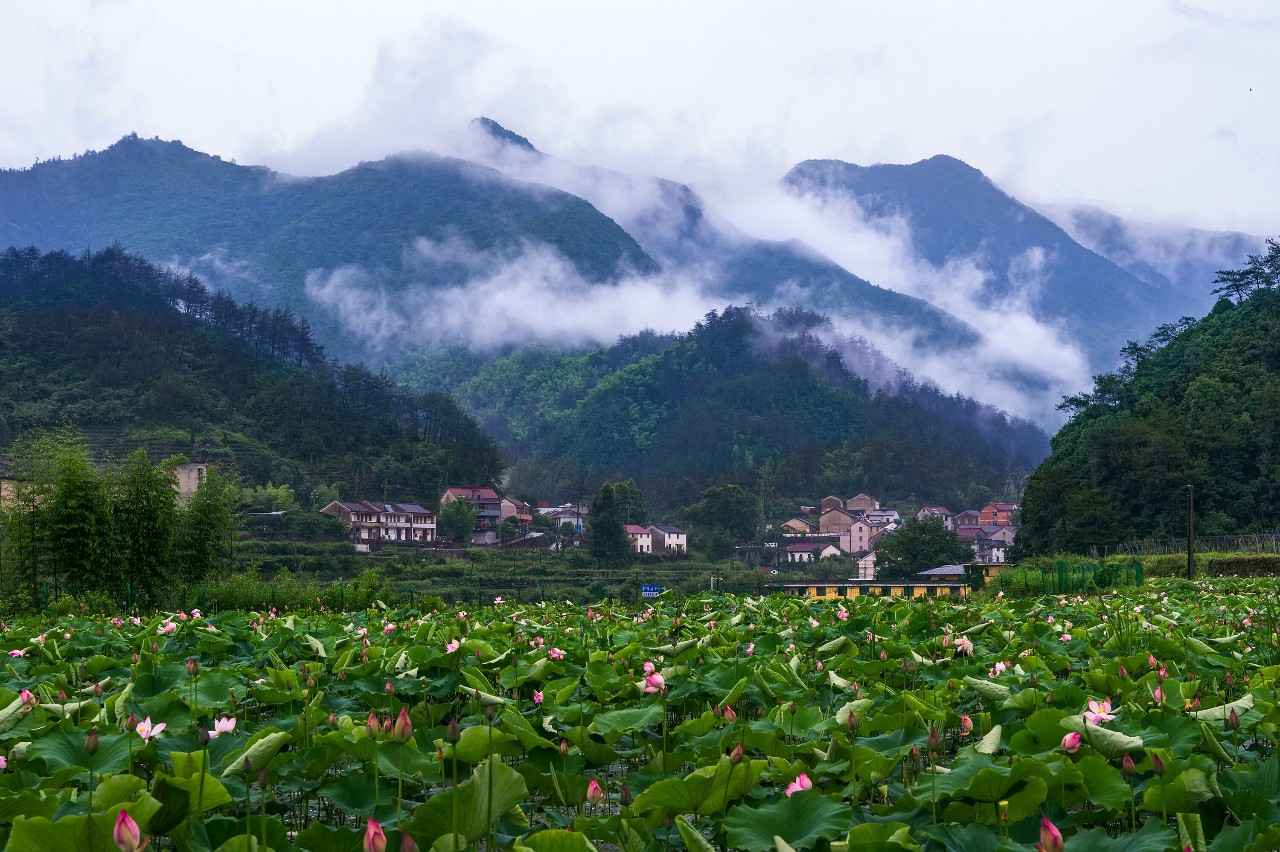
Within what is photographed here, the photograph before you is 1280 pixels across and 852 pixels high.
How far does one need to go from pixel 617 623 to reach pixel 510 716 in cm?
366

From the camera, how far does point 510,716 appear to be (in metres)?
2.43

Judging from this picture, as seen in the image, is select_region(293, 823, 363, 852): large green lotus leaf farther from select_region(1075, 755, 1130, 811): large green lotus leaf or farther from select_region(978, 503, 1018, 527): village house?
select_region(978, 503, 1018, 527): village house

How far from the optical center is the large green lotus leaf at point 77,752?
2.23m

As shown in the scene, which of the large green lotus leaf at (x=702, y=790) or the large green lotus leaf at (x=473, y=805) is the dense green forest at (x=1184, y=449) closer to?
the large green lotus leaf at (x=702, y=790)

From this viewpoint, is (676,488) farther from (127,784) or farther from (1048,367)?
(1048,367)

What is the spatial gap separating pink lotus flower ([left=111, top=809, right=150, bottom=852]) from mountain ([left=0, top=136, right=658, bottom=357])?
159148mm

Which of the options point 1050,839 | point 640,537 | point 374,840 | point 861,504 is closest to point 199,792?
point 374,840

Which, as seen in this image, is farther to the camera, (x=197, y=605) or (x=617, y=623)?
(x=197, y=605)

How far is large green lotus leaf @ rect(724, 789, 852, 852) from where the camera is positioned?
69.4 inches

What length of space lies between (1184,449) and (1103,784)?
46986 millimetres

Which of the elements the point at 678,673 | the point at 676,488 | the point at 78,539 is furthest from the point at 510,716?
the point at 676,488

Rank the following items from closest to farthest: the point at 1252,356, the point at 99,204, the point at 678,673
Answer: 1. the point at 678,673
2. the point at 1252,356
3. the point at 99,204

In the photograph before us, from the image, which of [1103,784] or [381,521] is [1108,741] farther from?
[381,521]

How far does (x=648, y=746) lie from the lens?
8.27 feet
